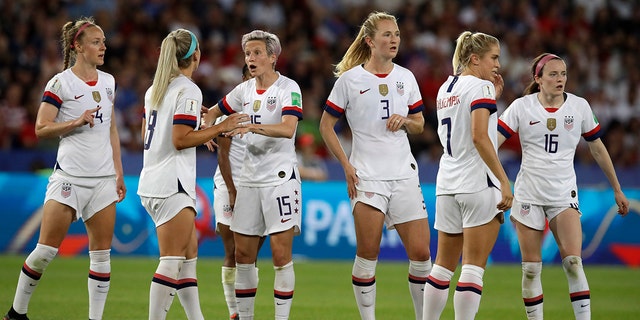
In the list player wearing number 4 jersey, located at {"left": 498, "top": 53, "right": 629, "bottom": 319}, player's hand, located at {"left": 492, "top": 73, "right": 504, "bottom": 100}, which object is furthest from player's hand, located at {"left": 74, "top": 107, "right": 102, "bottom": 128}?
player wearing number 4 jersey, located at {"left": 498, "top": 53, "right": 629, "bottom": 319}

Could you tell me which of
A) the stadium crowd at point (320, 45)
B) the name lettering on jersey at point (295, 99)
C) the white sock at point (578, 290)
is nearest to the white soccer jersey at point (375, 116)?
the name lettering on jersey at point (295, 99)

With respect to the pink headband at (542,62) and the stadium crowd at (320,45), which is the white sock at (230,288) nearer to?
the pink headband at (542,62)

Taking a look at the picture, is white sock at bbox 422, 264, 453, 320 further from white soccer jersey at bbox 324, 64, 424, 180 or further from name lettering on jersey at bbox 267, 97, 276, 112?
name lettering on jersey at bbox 267, 97, 276, 112

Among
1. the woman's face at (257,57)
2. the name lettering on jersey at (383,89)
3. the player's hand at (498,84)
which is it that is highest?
the woman's face at (257,57)

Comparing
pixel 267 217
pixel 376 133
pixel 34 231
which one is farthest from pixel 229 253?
pixel 34 231

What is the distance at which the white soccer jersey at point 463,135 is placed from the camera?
7410mm

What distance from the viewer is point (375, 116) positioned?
26.3 ft

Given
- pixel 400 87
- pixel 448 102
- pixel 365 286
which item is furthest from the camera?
pixel 400 87

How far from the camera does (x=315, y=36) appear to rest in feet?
67.5

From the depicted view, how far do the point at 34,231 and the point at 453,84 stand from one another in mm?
9417

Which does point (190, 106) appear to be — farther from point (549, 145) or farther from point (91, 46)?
point (549, 145)

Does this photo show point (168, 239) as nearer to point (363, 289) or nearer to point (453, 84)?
point (363, 289)

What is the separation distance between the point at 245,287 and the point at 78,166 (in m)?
1.75

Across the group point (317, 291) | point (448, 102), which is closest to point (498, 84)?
point (448, 102)
